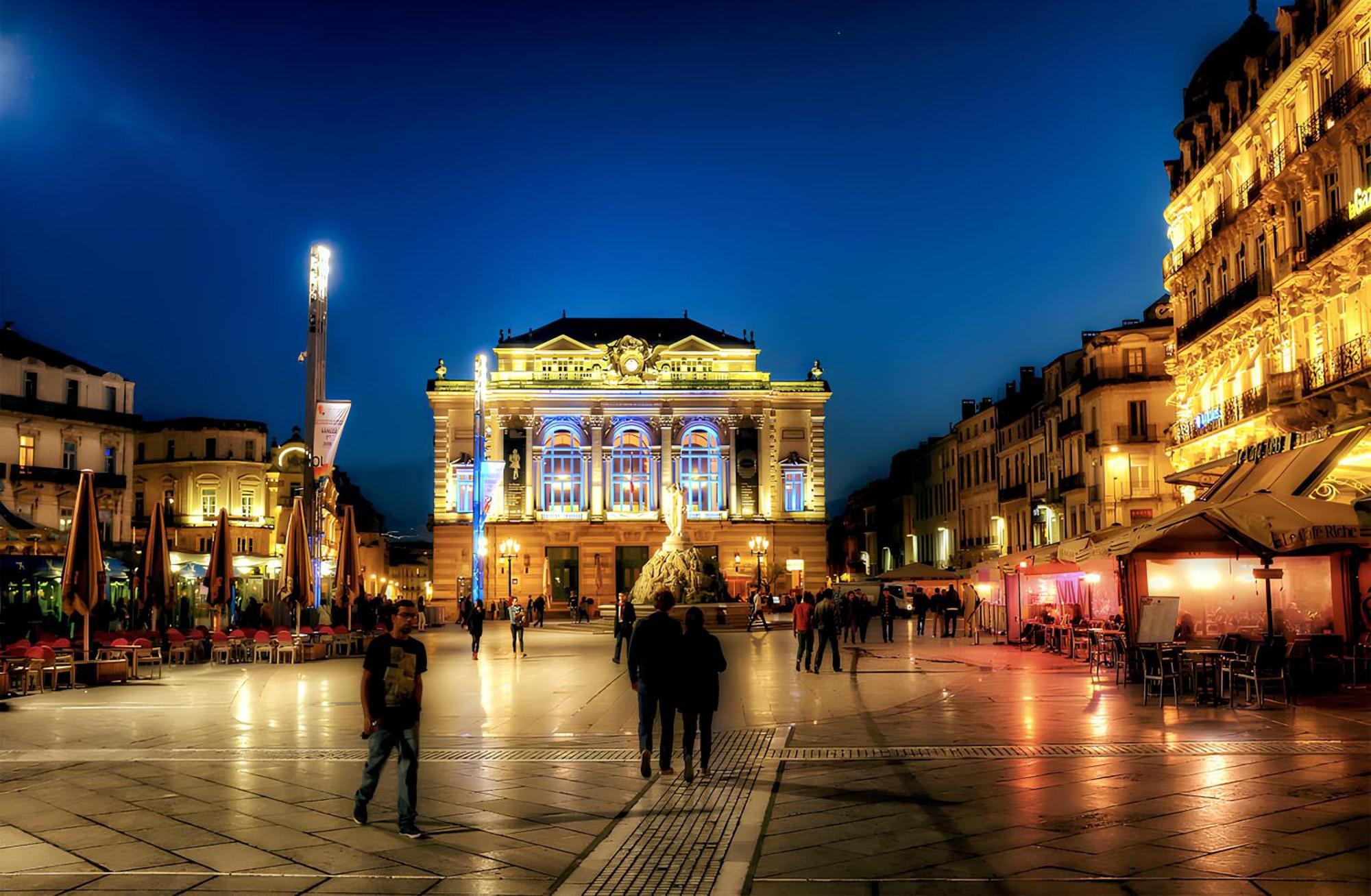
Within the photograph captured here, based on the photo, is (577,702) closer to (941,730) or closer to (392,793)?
(941,730)

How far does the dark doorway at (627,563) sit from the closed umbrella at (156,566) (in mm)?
50191

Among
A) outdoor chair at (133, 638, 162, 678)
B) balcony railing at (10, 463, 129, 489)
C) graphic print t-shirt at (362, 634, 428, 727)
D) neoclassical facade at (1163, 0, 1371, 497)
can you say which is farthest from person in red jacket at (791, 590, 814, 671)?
balcony railing at (10, 463, 129, 489)

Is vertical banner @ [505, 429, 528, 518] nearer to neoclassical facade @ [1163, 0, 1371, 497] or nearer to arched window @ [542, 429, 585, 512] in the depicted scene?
arched window @ [542, 429, 585, 512]

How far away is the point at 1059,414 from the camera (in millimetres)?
58938

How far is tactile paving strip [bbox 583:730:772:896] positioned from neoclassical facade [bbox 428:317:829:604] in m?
64.7

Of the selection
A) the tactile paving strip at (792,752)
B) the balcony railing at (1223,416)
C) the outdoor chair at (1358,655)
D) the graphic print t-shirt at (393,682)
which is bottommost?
the tactile paving strip at (792,752)

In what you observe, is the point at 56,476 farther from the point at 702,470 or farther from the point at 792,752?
the point at 792,752

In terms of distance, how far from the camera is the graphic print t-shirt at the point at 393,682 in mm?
8688

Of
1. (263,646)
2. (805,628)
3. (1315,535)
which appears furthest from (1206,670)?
(263,646)

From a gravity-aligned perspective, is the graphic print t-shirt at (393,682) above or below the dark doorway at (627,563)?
below

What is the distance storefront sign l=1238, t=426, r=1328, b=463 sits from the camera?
2336cm

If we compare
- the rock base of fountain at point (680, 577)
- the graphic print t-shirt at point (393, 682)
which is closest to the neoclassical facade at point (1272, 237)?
the rock base of fountain at point (680, 577)

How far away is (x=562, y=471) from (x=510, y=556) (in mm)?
10277

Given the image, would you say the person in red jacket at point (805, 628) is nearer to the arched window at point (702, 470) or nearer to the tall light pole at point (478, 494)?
the tall light pole at point (478, 494)
